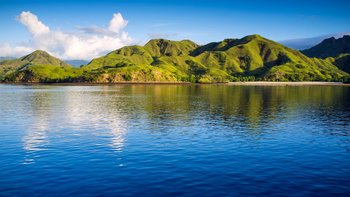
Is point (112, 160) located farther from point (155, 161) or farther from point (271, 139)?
point (271, 139)

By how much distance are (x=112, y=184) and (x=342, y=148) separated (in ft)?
130

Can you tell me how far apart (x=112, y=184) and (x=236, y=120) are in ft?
195

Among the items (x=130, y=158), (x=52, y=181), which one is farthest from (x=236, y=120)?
(x=52, y=181)

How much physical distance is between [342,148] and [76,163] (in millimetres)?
41741

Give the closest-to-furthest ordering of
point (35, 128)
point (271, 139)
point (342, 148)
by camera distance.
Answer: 1. point (342, 148)
2. point (271, 139)
3. point (35, 128)

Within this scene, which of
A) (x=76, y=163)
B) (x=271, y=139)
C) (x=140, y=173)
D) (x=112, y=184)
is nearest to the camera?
(x=112, y=184)

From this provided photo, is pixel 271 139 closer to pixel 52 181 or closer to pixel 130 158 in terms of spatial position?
pixel 130 158

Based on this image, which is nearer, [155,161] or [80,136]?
[155,161]

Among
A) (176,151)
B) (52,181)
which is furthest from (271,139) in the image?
(52,181)

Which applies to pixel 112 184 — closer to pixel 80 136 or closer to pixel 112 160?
pixel 112 160

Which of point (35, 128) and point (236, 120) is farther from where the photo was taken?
point (236, 120)

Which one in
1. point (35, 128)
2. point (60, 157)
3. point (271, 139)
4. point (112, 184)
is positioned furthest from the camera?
point (35, 128)

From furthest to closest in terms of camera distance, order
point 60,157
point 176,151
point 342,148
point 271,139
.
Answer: point 271,139 < point 342,148 < point 176,151 < point 60,157

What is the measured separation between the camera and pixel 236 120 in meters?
91.3
